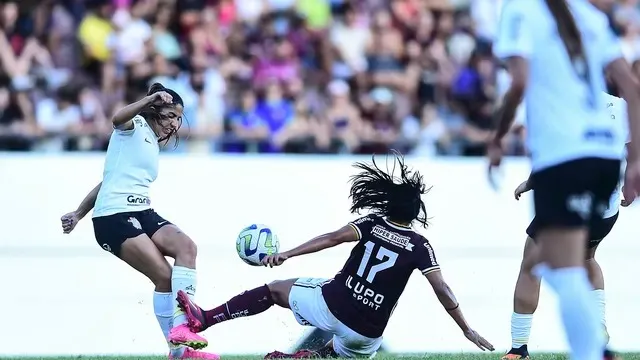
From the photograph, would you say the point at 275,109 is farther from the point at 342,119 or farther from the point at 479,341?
the point at 479,341

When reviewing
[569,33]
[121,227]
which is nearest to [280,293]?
[121,227]

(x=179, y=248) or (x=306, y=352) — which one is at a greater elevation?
(x=179, y=248)

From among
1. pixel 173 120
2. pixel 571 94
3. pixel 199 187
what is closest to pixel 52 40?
pixel 199 187

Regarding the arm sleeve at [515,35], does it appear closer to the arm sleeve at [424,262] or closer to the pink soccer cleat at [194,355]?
the arm sleeve at [424,262]

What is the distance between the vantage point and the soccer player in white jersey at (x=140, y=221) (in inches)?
329

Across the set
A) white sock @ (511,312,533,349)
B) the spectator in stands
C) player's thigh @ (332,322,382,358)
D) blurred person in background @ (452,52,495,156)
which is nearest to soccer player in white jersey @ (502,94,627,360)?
white sock @ (511,312,533,349)

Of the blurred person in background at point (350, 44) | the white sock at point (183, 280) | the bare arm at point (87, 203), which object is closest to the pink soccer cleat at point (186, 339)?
the white sock at point (183, 280)

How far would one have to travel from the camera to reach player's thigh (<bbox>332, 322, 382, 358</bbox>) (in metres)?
7.93

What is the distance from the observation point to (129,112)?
8070mm

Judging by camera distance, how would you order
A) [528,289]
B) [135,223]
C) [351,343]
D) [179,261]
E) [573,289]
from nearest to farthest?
[573,289] < [351,343] < [528,289] < [179,261] < [135,223]

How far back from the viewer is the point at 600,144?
4945 mm

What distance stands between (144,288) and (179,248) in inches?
123

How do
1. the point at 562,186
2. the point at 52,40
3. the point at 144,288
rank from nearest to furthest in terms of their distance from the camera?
the point at 562,186 < the point at 144,288 < the point at 52,40

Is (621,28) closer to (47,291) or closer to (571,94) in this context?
(47,291)
